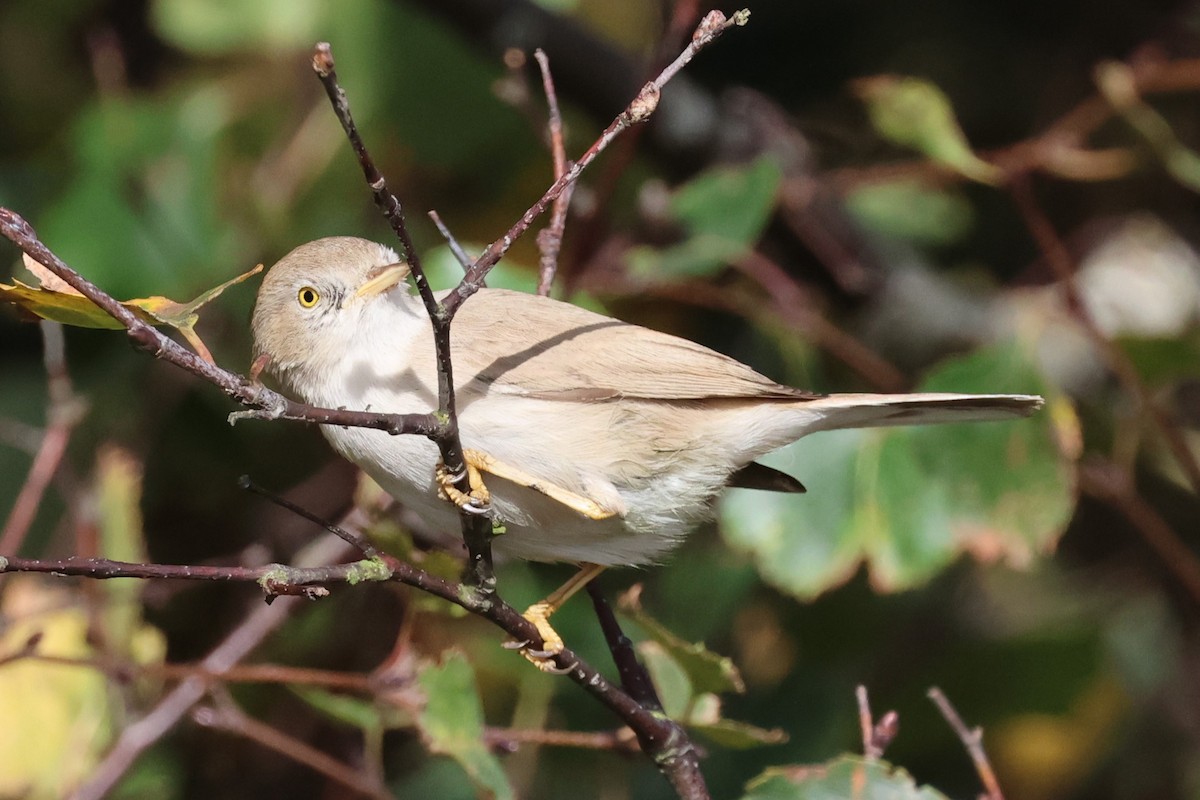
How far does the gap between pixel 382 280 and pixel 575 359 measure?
45 centimetres

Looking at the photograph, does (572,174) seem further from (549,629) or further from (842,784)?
(842,784)

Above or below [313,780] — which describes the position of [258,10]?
above

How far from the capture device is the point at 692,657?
8.30ft

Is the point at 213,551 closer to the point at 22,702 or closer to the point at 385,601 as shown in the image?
the point at 385,601

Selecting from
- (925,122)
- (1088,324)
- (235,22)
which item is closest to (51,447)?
(235,22)

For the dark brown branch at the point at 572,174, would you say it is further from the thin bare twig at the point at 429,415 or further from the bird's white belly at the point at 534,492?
the bird's white belly at the point at 534,492

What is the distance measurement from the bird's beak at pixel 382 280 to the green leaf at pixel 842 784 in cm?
127

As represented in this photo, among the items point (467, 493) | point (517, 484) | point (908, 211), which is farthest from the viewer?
point (908, 211)

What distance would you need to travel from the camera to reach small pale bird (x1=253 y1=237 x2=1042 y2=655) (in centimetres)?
252

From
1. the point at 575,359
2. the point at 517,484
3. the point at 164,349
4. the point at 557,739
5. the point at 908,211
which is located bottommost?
the point at 557,739

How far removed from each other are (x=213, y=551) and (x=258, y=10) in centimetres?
193

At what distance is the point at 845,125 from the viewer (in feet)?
17.5

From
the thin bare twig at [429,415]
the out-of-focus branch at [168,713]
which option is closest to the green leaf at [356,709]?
the out-of-focus branch at [168,713]

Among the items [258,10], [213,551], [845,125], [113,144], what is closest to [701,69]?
[845,125]
